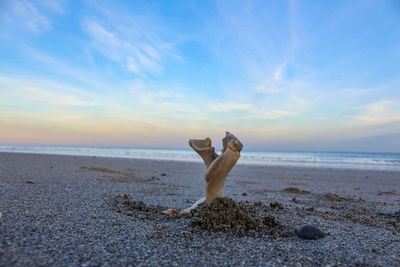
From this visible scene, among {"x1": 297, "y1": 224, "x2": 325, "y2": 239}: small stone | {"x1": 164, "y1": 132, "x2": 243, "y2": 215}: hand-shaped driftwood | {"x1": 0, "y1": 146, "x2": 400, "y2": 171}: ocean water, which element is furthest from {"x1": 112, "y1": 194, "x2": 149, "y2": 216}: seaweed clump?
{"x1": 0, "y1": 146, "x2": 400, "y2": 171}: ocean water

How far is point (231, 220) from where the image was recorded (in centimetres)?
374

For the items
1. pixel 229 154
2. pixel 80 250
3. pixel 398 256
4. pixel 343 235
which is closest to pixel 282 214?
pixel 343 235

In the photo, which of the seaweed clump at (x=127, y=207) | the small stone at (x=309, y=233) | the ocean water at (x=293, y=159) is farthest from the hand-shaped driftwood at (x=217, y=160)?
the ocean water at (x=293, y=159)

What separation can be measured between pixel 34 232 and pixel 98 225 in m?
0.75

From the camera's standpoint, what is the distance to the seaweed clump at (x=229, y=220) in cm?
360

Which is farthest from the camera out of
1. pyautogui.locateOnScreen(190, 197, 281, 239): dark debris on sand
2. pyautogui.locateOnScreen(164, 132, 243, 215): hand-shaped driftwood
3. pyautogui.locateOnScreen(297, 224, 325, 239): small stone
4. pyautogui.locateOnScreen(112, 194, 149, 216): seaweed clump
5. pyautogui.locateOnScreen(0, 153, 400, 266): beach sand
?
pyautogui.locateOnScreen(112, 194, 149, 216): seaweed clump

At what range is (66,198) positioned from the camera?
209 inches

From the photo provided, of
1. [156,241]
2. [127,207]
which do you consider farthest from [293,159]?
[156,241]

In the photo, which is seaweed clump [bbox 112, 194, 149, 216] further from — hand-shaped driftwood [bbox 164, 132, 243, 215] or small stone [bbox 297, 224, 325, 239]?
small stone [bbox 297, 224, 325, 239]

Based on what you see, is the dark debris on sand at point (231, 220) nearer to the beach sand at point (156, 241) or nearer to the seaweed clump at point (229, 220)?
the seaweed clump at point (229, 220)

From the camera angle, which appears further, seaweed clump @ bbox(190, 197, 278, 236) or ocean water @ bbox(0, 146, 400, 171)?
ocean water @ bbox(0, 146, 400, 171)

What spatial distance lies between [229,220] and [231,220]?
1.2 inches

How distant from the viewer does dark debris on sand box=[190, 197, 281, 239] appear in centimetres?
360

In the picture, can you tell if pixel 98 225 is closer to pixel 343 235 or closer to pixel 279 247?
pixel 279 247
